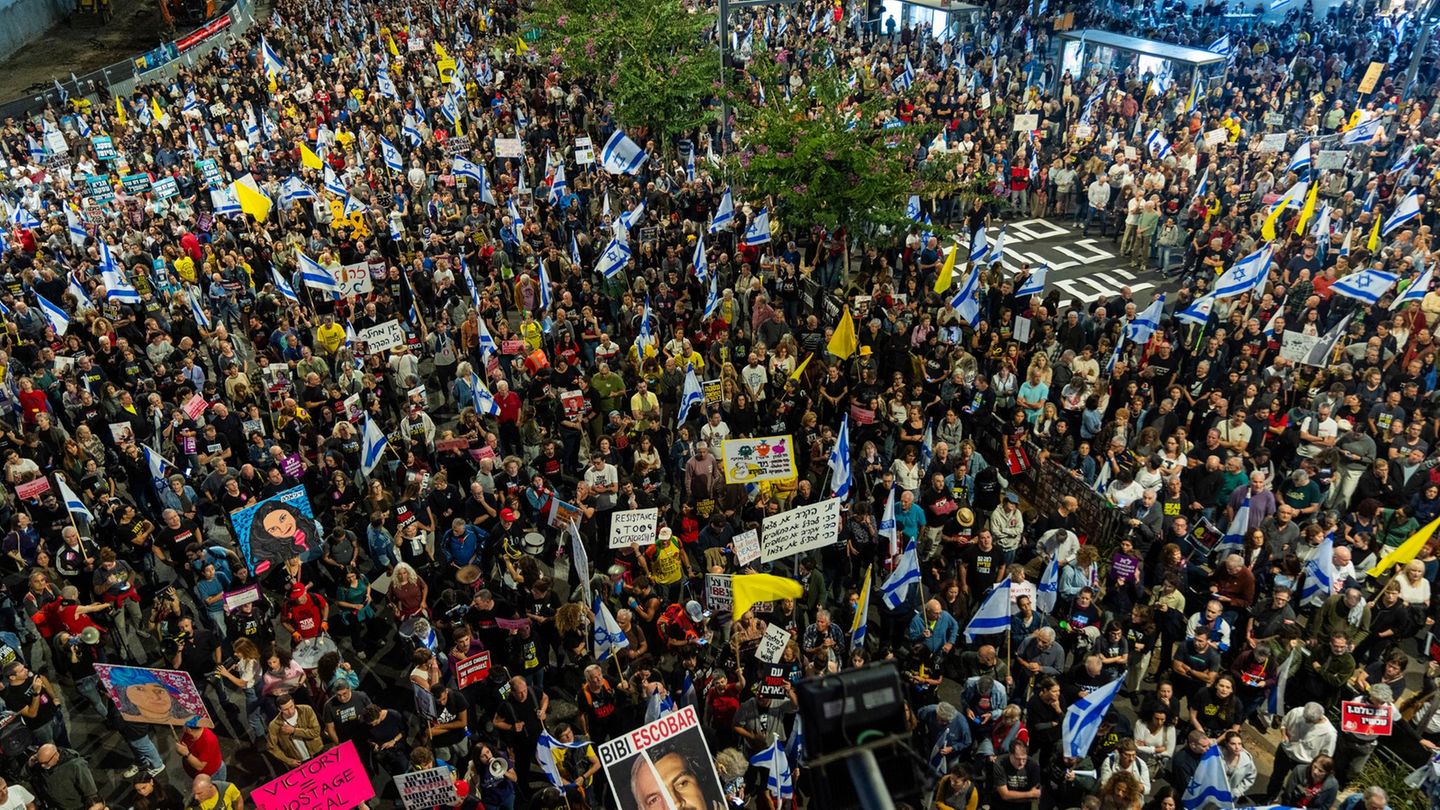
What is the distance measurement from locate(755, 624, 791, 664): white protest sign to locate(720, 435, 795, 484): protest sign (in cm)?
282

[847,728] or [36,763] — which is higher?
[847,728]

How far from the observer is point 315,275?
1797cm

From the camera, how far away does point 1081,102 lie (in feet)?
101

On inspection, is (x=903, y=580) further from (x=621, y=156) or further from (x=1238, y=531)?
(x=621, y=156)

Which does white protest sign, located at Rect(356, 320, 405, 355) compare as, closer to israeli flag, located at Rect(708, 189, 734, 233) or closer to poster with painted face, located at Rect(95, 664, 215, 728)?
israeli flag, located at Rect(708, 189, 734, 233)

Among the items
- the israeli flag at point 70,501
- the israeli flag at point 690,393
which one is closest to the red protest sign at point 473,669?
the israeli flag at point 690,393

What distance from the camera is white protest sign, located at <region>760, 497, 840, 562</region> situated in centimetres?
1072

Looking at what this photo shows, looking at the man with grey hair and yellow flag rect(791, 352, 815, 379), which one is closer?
the man with grey hair

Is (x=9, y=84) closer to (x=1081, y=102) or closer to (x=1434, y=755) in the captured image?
(x=1081, y=102)

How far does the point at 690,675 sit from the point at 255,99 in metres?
29.6

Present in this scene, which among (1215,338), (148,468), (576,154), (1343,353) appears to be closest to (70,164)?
(576,154)

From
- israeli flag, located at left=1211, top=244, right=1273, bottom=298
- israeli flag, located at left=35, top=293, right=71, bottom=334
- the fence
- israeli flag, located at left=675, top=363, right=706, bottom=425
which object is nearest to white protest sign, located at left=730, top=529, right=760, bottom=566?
israeli flag, located at left=675, top=363, right=706, bottom=425

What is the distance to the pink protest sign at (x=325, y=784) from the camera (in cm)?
814

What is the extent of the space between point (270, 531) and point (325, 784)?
13.2 feet
